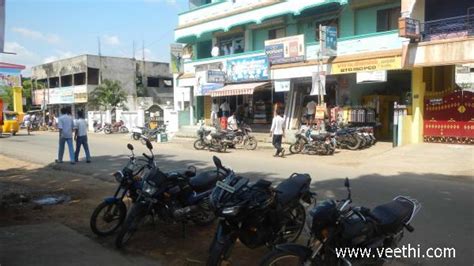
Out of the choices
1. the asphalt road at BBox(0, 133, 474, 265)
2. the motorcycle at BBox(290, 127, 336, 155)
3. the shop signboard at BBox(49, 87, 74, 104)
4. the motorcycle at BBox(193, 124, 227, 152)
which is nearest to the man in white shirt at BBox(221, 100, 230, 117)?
the motorcycle at BBox(193, 124, 227, 152)

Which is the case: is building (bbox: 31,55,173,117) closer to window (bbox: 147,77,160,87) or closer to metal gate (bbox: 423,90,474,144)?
window (bbox: 147,77,160,87)

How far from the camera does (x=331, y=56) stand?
19016 mm

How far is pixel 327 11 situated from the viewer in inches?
811

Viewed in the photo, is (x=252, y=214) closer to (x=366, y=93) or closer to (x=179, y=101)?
(x=366, y=93)

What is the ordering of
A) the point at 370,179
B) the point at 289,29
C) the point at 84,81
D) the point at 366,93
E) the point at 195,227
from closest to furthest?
the point at 195,227 < the point at 370,179 < the point at 366,93 < the point at 289,29 < the point at 84,81

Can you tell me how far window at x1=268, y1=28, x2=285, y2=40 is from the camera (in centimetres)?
2295

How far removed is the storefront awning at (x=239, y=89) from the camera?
861 inches

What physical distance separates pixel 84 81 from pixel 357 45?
31.3 m

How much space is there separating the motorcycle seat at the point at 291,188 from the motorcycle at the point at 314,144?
10815 mm

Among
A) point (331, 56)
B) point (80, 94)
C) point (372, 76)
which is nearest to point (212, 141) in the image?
point (331, 56)

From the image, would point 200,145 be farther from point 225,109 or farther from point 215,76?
point 225,109

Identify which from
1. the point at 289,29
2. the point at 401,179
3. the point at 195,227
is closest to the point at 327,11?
the point at 289,29

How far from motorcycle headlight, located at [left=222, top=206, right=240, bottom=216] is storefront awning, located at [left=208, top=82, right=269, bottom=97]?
17477 millimetres

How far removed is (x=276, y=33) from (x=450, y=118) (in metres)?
10.3
